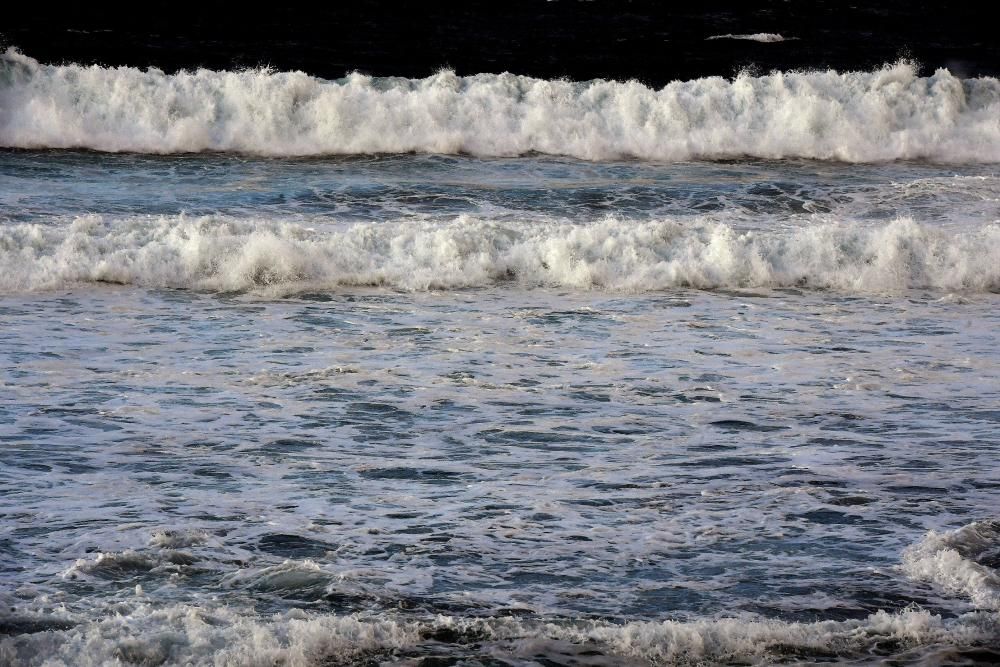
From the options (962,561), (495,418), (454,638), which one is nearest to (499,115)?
(495,418)

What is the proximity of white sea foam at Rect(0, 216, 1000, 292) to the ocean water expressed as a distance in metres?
0.05

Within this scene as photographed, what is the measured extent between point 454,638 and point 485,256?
28.4 feet

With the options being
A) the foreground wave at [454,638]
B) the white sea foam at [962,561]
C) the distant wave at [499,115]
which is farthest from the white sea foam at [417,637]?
the distant wave at [499,115]

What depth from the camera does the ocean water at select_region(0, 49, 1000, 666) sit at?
5.17 meters

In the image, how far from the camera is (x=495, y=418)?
8016 millimetres

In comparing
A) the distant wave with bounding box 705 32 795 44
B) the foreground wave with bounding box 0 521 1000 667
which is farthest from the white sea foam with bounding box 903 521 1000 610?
the distant wave with bounding box 705 32 795 44

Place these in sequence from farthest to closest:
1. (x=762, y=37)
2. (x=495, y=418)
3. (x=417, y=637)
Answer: (x=762, y=37) → (x=495, y=418) → (x=417, y=637)

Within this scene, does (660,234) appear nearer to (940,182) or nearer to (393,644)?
(940,182)

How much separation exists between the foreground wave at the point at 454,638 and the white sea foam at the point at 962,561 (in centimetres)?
19

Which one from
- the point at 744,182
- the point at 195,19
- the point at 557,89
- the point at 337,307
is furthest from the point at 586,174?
the point at 195,19

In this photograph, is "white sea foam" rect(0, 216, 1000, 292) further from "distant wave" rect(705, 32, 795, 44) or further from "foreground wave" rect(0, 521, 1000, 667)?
"distant wave" rect(705, 32, 795, 44)

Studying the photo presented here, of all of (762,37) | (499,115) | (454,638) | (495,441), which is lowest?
(454,638)

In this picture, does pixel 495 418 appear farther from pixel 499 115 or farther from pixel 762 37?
pixel 762 37

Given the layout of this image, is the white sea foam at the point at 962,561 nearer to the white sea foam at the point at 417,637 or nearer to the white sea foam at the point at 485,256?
the white sea foam at the point at 417,637
